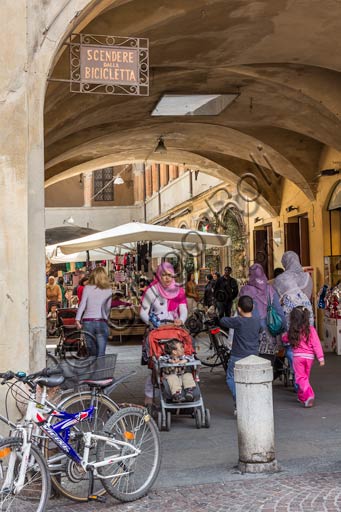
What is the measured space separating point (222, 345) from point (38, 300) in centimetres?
454

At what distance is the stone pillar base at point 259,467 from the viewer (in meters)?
5.78

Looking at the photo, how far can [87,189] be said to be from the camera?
40.1 m

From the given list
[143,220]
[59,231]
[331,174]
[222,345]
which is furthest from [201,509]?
[143,220]

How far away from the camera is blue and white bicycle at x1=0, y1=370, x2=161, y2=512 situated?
4.48 metres

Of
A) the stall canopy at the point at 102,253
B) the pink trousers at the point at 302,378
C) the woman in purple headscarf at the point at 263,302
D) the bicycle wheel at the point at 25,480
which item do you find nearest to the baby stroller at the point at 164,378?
the pink trousers at the point at 302,378

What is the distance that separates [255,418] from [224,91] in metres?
8.47

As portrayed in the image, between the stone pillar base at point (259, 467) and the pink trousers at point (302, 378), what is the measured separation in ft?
9.44

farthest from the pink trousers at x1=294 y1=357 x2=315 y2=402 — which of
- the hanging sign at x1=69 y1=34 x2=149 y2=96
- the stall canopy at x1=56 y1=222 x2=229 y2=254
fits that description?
the stall canopy at x1=56 y1=222 x2=229 y2=254

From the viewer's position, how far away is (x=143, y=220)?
39281 mm

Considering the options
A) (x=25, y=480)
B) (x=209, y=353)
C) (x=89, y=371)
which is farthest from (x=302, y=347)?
(x=209, y=353)

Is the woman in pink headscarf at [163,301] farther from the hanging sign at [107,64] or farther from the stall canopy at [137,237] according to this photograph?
the stall canopy at [137,237]

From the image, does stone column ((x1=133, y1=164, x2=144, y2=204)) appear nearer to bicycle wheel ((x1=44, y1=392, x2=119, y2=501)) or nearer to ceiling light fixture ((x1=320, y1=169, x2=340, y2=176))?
ceiling light fixture ((x1=320, y1=169, x2=340, y2=176))

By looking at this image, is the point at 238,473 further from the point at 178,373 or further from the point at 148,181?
the point at 148,181

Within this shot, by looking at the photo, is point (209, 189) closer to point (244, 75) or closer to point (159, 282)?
point (244, 75)
